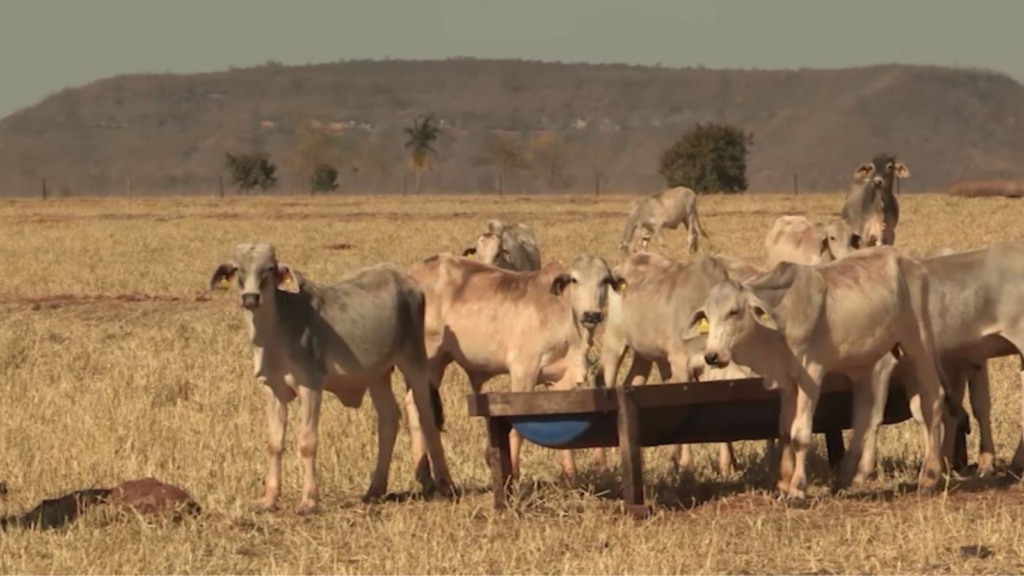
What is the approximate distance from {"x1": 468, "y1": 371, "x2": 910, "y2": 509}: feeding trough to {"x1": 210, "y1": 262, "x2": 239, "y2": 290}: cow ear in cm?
165

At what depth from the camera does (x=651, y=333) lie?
1291cm

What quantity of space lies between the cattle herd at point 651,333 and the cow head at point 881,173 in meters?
11.7

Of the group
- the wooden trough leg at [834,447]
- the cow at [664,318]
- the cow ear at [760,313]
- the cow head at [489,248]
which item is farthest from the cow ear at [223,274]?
the cow head at [489,248]

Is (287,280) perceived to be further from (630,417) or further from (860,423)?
(860,423)

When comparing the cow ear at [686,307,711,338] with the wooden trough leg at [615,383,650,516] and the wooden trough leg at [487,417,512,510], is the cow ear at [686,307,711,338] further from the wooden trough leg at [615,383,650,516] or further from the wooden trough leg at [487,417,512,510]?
the wooden trough leg at [487,417,512,510]

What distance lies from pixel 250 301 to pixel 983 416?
194 inches

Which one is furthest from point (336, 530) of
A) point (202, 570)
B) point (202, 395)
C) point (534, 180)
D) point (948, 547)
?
point (534, 180)

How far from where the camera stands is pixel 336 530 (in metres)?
10.7

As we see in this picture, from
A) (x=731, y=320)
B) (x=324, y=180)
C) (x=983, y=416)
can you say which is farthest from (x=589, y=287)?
(x=324, y=180)

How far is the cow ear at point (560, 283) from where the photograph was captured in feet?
41.2

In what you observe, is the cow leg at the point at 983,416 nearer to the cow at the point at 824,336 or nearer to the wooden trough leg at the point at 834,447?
the cow at the point at 824,336

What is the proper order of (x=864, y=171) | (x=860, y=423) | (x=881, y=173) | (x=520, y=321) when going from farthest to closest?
(x=864, y=171), (x=881, y=173), (x=520, y=321), (x=860, y=423)

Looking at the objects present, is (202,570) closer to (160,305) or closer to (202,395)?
(202,395)

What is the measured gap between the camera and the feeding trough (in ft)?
36.2
